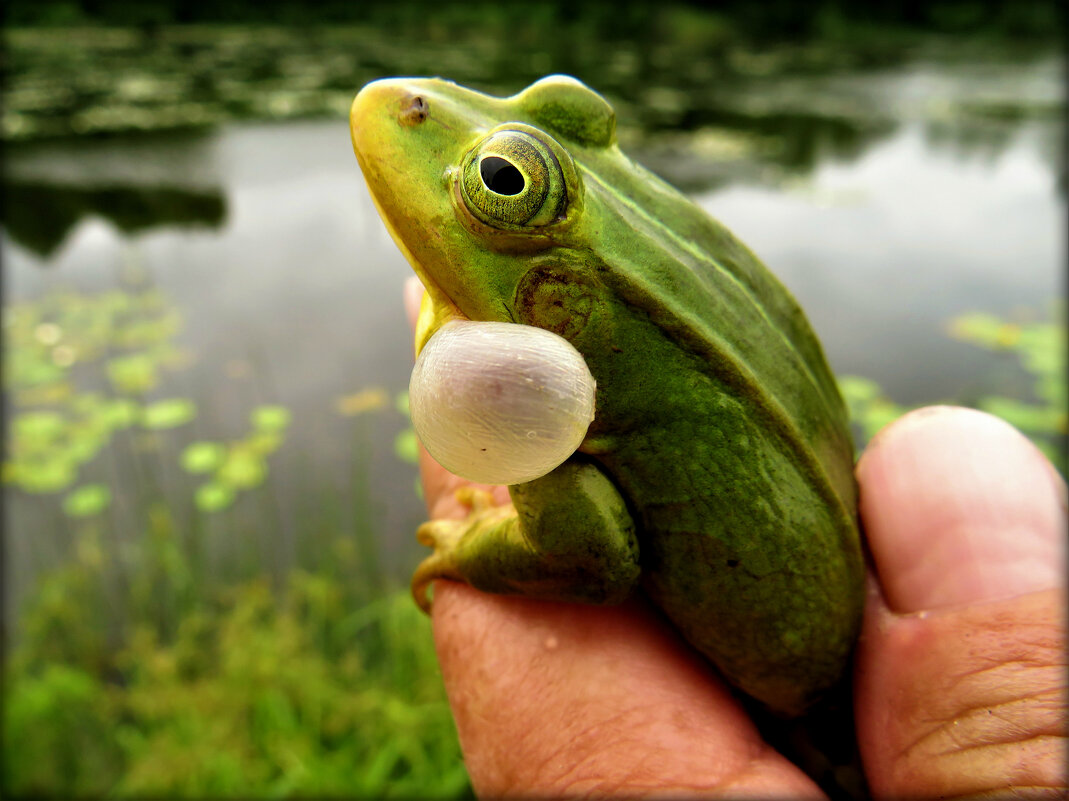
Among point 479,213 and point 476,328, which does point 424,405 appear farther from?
point 479,213

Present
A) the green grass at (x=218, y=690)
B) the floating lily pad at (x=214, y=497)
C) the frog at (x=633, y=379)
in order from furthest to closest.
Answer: the floating lily pad at (x=214, y=497)
the green grass at (x=218, y=690)
the frog at (x=633, y=379)

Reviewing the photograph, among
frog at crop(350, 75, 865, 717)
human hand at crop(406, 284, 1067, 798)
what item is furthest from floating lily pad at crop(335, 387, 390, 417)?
frog at crop(350, 75, 865, 717)

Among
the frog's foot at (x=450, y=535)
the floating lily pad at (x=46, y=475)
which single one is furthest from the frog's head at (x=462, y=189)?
the floating lily pad at (x=46, y=475)

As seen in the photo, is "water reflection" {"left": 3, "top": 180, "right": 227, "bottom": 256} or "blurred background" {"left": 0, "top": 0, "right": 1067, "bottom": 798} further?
"water reflection" {"left": 3, "top": 180, "right": 227, "bottom": 256}

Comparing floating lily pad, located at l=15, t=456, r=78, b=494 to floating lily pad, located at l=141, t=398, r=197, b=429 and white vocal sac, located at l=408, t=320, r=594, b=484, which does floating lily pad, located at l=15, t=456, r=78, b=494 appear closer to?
floating lily pad, located at l=141, t=398, r=197, b=429

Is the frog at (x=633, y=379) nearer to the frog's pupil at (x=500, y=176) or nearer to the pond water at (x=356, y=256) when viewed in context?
the frog's pupil at (x=500, y=176)

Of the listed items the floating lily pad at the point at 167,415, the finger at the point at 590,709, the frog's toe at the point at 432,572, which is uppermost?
the frog's toe at the point at 432,572
